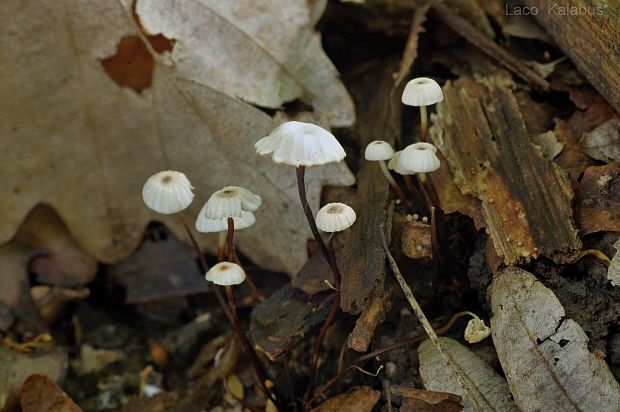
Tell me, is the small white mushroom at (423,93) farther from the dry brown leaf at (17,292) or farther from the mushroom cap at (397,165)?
the dry brown leaf at (17,292)

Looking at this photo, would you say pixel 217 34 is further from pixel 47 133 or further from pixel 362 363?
pixel 362 363

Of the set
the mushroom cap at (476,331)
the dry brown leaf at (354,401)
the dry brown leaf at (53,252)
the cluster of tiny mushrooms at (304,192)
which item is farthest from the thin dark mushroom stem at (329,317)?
the dry brown leaf at (53,252)

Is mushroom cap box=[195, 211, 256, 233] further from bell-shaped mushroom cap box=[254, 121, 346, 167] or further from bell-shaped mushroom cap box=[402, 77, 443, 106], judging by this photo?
bell-shaped mushroom cap box=[402, 77, 443, 106]

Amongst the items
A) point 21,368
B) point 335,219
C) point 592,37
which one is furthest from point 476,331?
point 21,368

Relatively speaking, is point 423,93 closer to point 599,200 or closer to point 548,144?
point 548,144

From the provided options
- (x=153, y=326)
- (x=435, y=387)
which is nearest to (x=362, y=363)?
(x=435, y=387)

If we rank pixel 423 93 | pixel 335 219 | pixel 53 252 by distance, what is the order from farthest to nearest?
pixel 53 252
pixel 423 93
pixel 335 219

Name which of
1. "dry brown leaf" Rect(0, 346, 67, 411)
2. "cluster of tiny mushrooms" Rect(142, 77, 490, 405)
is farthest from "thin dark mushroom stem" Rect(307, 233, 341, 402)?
"dry brown leaf" Rect(0, 346, 67, 411)
